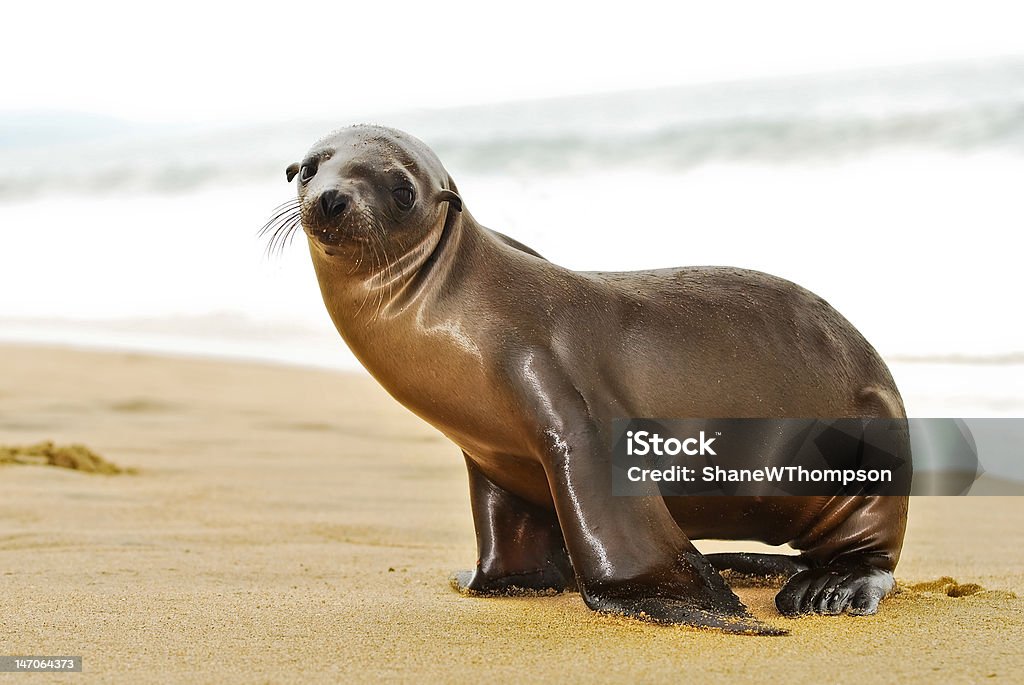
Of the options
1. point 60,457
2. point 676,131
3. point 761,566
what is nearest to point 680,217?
point 676,131

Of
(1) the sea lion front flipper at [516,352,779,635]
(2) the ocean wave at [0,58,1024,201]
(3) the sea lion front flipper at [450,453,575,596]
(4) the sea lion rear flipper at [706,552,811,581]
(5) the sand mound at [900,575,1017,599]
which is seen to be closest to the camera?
(1) the sea lion front flipper at [516,352,779,635]

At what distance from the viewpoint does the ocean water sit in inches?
407

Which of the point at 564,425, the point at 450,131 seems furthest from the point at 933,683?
the point at 450,131

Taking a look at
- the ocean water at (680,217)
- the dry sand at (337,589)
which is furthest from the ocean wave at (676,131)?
the dry sand at (337,589)

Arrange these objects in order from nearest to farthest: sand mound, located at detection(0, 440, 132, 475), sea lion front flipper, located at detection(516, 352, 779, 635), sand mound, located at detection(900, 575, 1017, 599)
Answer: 1. sea lion front flipper, located at detection(516, 352, 779, 635)
2. sand mound, located at detection(900, 575, 1017, 599)
3. sand mound, located at detection(0, 440, 132, 475)

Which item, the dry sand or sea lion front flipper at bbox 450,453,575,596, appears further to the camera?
sea lion front flipper at bbox 450,453,575,596

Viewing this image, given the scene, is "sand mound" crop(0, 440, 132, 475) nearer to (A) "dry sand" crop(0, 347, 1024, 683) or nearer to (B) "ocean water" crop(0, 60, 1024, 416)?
(A) "dry sand" crop(0, 347, 1024, 683)

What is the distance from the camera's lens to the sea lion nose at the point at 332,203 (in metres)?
2.94

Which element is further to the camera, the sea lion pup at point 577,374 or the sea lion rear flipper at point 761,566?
the sea lion rear flipper at point 761,566

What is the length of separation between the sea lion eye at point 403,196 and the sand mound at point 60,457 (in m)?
3.34

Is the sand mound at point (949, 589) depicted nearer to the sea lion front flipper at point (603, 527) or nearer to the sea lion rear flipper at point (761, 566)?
the sea lion rear flipper at point (761, 566)

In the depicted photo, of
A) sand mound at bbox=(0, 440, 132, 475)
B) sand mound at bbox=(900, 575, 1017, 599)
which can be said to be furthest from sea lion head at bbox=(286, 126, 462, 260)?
sand mound at bbox=(0, 440, 132, 475)

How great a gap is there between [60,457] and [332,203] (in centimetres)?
356

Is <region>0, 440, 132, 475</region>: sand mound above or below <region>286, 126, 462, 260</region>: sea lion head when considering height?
below
